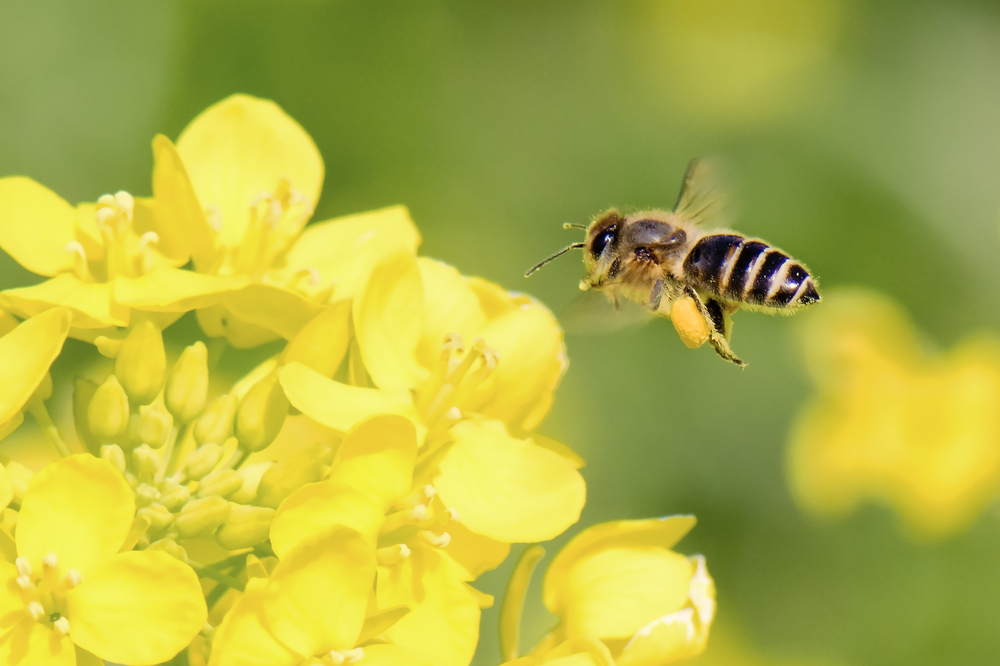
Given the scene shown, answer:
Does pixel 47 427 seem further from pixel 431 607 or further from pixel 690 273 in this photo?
pixel 690 273

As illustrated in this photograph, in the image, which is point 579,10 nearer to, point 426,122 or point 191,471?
point 426,122

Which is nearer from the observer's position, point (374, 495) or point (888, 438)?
point (374, 495)

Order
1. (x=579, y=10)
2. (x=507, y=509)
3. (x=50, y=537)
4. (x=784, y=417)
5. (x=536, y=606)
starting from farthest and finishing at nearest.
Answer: (x=579, y=10) < (x=784, y=417) < (x=536, y=606) < (x=507, y=509) < (x=50, y=537)

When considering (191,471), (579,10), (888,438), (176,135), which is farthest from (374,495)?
(579,10)

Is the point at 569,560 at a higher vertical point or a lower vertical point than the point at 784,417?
higher

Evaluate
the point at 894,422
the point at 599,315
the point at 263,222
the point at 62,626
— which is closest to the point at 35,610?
the point at 62,626

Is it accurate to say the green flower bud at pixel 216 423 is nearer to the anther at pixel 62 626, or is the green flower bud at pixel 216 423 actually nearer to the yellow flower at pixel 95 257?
the yellow flower at pixel 95 257

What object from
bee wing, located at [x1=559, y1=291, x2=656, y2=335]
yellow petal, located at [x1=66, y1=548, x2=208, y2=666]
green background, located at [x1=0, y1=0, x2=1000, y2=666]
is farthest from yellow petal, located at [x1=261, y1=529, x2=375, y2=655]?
green background, located at [x1=0, y1=0, x2=1000, y2=666]
